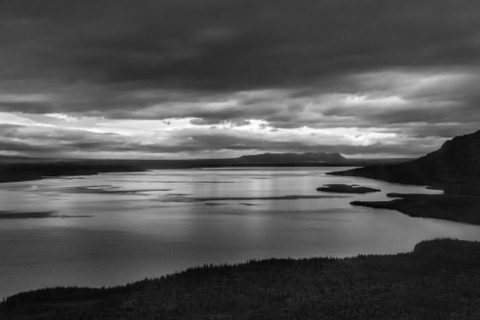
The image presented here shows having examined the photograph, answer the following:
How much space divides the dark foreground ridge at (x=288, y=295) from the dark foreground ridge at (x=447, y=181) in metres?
41.2

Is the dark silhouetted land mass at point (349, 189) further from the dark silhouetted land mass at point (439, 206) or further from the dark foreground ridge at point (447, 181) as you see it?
the dark silhouetted land mass at point (439, 206)

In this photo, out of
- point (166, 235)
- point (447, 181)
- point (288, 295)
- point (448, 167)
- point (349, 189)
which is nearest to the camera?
point (288, 295)

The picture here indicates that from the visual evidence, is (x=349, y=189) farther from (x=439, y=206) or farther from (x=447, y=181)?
(x=439, y=206)

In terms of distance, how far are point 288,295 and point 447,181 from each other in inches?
5100

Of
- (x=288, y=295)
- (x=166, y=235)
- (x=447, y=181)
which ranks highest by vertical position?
(x=447, y=181)

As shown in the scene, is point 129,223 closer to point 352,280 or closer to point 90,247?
point 90,247

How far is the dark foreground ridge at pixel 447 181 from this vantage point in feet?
241

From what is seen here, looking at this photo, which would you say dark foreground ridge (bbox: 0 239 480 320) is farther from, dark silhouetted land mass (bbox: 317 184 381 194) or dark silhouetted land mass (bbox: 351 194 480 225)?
dark silhouetted land mass (bbox: 317 184 381 194)

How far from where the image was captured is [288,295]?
83.1 feet

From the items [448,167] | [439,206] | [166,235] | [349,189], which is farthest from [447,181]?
[166,235]

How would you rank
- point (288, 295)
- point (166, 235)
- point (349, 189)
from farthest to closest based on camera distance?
1. point (349, 189)
2. point (166, 235)
3. point (288, 295)

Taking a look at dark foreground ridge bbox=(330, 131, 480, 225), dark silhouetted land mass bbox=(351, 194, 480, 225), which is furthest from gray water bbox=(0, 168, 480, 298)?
dark foreground ridge bbox=(330, 131, 480, 225)

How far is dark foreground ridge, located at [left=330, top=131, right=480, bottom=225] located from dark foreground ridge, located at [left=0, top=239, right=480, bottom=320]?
4118 centimetres

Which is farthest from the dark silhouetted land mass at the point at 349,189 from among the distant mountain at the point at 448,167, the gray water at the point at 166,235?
the gray water at the point at 166,235
